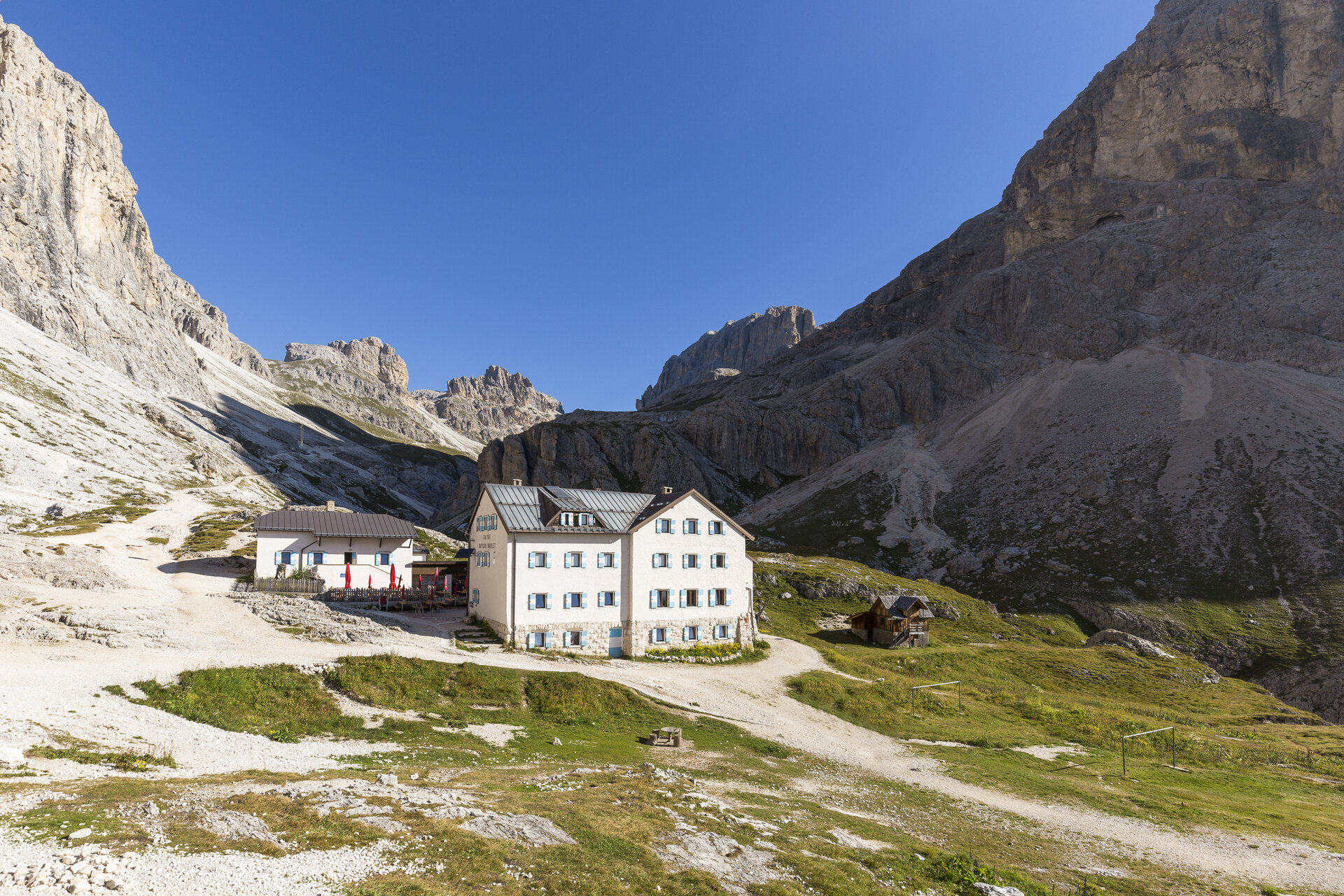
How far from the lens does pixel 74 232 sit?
165000 millimetres

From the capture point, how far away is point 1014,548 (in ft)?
382

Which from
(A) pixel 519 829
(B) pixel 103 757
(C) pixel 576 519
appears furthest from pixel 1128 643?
(B) pixel 103 757

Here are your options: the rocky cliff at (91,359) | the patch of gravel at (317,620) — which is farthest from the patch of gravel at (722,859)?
the rocky cliff at (91,359)

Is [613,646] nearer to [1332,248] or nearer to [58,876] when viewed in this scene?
[58,876]

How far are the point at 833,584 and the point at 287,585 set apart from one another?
6480cm

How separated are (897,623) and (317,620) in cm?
5847

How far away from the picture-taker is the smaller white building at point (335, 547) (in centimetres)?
5884

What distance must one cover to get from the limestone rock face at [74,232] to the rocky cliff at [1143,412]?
316 feet

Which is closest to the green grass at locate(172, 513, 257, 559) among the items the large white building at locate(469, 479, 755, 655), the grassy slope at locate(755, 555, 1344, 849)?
the large white building at locate(469, 479, 755, 655)

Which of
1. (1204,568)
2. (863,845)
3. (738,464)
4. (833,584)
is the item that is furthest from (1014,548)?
(863,845)

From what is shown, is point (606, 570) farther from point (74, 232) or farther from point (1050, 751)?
point (74, 232)

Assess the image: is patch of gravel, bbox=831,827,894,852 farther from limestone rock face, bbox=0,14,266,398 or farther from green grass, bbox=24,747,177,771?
limestone rock face, bbox=0,14,266,398

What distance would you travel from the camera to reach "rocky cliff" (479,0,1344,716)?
105 meters

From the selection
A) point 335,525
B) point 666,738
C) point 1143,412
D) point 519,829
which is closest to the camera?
point 519,829
